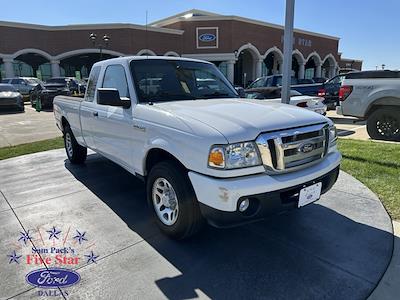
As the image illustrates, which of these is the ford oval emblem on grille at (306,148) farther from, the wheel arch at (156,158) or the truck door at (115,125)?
the truck door at (115,125)

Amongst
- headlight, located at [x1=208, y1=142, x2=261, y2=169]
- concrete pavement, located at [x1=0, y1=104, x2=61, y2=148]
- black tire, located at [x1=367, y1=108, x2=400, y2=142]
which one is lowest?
concrete pavement, located at [x1=0, y1=104, x2=61, y2=148]

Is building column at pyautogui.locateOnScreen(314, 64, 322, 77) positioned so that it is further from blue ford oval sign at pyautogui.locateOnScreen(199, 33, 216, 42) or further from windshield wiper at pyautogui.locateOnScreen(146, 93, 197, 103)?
windshield wiper at pyautogui.locateOnScreen(146, 93, 197, 103)

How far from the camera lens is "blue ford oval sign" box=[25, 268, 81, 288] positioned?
9.36ft

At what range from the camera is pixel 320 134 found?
132 inches

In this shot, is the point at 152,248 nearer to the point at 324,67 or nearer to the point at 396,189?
the point at 396,189

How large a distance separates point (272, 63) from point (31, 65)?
3779 centimetres

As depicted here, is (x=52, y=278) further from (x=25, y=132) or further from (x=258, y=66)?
(x=258, y=66)

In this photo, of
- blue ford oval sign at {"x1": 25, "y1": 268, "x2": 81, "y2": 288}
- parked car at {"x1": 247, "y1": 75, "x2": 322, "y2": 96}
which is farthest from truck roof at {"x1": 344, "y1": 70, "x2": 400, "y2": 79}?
blue ford oval sign at {"x1": 25, "y1": 268, "x2": 81, "y2": 288}

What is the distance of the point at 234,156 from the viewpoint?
2.82 metres

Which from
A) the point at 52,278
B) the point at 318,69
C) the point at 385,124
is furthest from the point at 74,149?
the point at 318,69

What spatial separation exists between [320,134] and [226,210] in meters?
1.33

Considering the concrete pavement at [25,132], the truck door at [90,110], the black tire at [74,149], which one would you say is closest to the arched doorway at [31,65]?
the concrete pavement at [25,132]

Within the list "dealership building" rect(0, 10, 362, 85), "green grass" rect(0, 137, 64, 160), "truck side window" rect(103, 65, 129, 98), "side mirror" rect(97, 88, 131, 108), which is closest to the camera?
"side mirror" rect(97, 88, 131, 108)

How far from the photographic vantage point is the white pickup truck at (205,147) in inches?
111
